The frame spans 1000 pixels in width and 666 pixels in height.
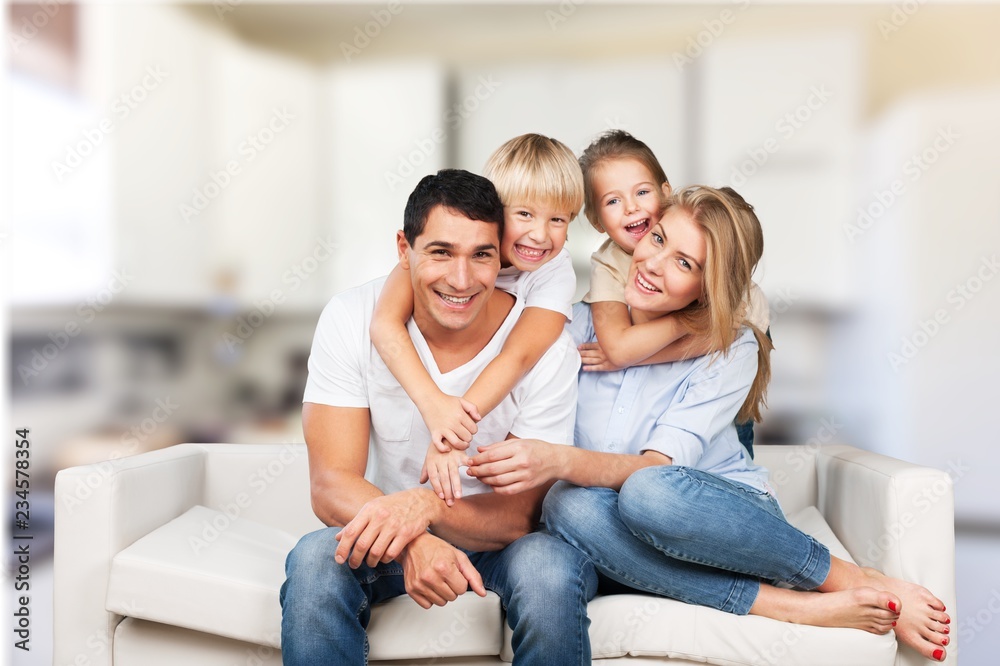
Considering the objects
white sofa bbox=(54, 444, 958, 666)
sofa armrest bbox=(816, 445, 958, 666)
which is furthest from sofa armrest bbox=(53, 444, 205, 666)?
sofa armrest bbox=(816, 445, 958, 666)

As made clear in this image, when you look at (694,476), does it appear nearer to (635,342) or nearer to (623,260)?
(635,342)

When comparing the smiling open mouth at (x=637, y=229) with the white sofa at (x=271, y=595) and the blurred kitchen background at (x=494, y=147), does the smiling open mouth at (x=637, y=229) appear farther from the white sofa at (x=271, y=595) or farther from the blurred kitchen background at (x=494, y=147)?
the blurred kitchen background at (x=494, y=147)

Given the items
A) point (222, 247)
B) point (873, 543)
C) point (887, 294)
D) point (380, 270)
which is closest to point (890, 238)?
point (887, 294)

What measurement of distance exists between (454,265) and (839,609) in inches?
35.5

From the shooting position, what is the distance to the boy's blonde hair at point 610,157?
6.54 ft

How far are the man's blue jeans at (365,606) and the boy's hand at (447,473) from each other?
17 cm

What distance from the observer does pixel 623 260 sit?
1990 millimetres

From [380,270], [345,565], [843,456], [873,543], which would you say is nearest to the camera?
[345,565]

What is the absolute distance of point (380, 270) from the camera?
430 cm

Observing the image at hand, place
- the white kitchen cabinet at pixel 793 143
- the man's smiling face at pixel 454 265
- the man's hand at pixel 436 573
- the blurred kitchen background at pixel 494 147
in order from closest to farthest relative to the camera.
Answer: the man's hand at pixel 436 573
the man's smiling face at pixel 454 265
the blurred kitchen background at pixel 494 147
the white kitchen cabinet at pixel 793 143

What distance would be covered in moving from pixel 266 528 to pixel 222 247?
90.9 inches

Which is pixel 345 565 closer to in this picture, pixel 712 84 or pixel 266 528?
pixel 266 528

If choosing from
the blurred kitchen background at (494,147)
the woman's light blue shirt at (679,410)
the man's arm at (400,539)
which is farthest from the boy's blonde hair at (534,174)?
the blurred kitchen background at (494,147)

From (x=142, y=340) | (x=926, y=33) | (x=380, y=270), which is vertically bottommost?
(x=142, y=340)
